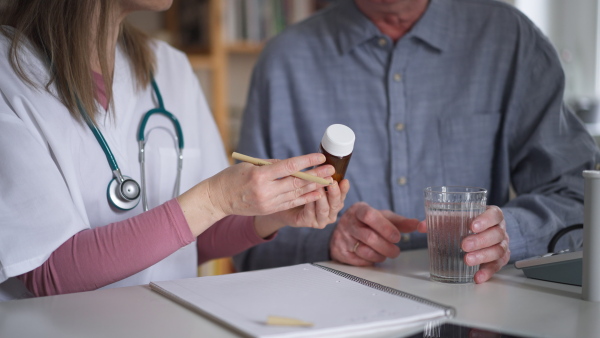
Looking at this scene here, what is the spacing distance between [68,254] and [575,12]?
8.06 ft

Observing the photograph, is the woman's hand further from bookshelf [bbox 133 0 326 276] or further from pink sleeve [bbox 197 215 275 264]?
bookshelf [bbox 133 0 326 276]

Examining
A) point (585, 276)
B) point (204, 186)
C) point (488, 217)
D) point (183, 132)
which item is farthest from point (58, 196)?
point (585, 276)

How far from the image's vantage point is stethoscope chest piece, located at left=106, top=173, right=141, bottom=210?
1.18 meters

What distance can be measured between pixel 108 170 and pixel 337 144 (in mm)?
482

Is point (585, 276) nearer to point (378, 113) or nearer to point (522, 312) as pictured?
point (522, 312)

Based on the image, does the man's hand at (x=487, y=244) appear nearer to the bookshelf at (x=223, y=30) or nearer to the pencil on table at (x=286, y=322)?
the pencil on table at (x=286, y=322)

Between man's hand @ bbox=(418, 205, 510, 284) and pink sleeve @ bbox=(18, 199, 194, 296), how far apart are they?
0.46 metres

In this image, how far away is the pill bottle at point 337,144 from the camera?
3.16 ft

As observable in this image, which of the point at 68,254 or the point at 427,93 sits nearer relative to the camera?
the point at 68,254

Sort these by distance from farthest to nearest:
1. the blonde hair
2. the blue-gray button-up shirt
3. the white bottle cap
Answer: the blue-gray button-up shirt, the blonde hair, the white bottle cap

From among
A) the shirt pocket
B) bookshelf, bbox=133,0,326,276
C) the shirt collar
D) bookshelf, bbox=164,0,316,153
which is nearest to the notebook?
the shirt pocket

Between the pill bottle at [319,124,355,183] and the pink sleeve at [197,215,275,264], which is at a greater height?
the pill bottle at [319,124,355,183]

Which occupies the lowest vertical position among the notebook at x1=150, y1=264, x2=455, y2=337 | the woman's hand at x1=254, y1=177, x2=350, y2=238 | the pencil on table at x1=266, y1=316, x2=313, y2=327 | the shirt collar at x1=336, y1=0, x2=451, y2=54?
the notebook at x1=150, y1=264, x2=455, y2=337

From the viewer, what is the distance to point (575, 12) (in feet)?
8.96
